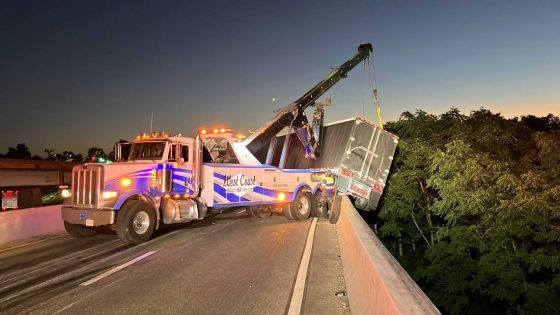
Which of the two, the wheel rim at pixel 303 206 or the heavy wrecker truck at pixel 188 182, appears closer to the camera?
the heavy wrecker truck at pixel 188 182

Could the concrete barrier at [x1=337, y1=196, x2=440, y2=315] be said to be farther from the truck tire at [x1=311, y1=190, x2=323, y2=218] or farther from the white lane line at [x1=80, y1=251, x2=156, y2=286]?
the truck tire at [x1=311, y1=190, x2=323, y2=218]

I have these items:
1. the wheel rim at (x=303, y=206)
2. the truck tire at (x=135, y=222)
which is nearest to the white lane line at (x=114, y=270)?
the truck tire at (x=135, y=222)

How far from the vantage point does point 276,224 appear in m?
14.9

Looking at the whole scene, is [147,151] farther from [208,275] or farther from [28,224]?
[208,275]

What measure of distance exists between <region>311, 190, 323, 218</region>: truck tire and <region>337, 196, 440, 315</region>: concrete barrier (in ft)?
31.8

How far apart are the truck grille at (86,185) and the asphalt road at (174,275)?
1.14 metres

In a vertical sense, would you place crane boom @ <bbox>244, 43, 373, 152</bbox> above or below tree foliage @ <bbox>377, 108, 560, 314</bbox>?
above

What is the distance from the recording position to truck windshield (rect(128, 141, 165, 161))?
501 inches

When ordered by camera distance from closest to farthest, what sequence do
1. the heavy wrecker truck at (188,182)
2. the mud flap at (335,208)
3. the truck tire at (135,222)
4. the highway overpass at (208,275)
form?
the highway overpass at (208,275) → the truck tire at (135,222) → the heavy wrecker truck at (188,182) → the mud flap at (335,208)

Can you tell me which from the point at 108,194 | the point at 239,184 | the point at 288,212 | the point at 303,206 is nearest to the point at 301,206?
the point at 303,206

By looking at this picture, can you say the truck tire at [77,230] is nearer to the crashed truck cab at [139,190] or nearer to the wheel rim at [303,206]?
the crashed truck cab at [139,190]

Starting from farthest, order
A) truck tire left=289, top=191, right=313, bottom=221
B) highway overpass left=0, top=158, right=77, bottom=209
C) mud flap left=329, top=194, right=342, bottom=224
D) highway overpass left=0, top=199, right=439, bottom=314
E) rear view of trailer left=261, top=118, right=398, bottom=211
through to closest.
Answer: highway overpass left=0, top=158, right=77, bottom=209 < truck tire left=289, top=191, right=313, bottom=221 < rear view of trailer left=261, top=118, right=398, bottom=211 < mud flap left=329, top=194, right=342, bottom=224 < highway overpass left=0, top=199, right=439, bottom=314

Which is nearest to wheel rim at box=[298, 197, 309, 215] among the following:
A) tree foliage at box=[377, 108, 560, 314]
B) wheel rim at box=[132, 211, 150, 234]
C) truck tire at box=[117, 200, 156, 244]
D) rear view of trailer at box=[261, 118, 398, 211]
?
rear view of trailer at box=[261, 118, 398, 211]

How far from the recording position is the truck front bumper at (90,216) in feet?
36.4
